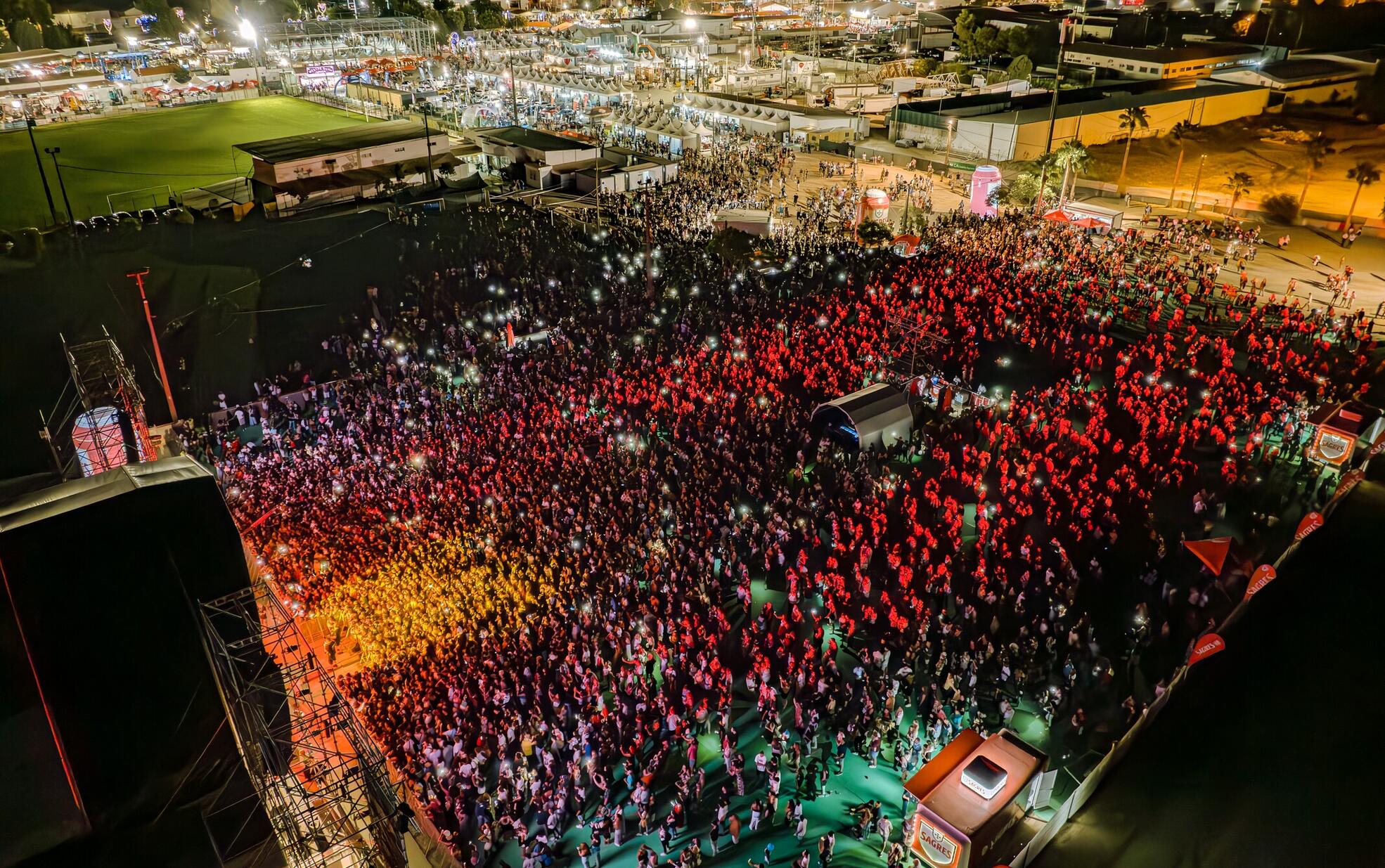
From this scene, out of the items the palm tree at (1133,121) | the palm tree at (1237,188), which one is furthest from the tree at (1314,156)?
the palm tree at (1133,121)

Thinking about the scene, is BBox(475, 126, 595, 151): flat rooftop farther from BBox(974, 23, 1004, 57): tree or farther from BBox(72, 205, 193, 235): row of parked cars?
BBox(974, 23, 1004, 57): tree

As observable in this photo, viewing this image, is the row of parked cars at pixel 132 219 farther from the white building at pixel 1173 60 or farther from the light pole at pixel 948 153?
the white building at pixel 1173 60

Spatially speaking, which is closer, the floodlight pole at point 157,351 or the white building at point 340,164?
the floodlight pole at point 157,351

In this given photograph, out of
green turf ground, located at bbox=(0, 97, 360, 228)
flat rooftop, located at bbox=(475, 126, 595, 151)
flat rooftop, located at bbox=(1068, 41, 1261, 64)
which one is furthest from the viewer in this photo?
flat rooftop, located at bbox=(1068, 41, 1261, 64)

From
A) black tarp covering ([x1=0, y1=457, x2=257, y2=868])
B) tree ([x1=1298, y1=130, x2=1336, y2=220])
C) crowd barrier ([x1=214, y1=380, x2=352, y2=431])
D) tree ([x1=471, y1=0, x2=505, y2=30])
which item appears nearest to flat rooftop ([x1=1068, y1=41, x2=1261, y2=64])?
tree ([x1=1298, y1=130, x2=1336, y2=220])

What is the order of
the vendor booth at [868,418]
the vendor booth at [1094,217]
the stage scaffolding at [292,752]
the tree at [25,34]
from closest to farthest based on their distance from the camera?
the stage scaffolding at [292,752] → the vendor booth at [868,418] → the vendor booth at [1094,217] → the tree at [25,34]

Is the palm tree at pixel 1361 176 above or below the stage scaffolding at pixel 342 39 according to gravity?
below

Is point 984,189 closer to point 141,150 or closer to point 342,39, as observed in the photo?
point 141,150
